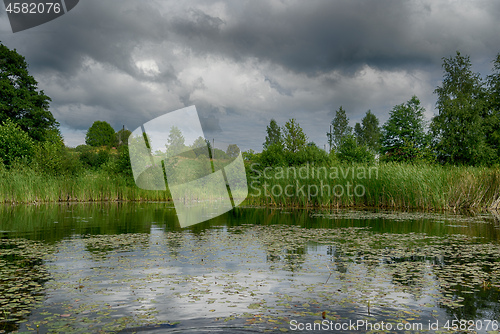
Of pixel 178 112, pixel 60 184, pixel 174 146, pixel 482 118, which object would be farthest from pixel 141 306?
pixel 482 118

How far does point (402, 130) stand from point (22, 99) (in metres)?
37.6

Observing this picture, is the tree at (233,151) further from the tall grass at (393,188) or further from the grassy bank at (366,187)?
the tall grass at (393,188)

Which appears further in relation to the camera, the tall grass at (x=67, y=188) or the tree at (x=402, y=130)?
the tree at (x=402, y=130)

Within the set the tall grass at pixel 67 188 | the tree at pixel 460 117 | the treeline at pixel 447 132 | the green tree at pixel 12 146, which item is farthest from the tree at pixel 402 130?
the green tree at pixel 12 146

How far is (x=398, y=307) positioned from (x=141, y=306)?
285cm

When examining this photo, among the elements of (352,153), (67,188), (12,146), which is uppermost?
(12,146)

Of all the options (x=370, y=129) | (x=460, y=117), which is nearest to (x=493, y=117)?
(x=460, y=117)

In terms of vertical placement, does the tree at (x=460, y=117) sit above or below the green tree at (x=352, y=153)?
above

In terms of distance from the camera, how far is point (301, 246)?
26.8ft

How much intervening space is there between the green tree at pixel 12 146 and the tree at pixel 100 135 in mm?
41607

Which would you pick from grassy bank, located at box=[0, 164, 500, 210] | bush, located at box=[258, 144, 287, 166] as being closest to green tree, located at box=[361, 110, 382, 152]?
bush, located at box=[258, 144, 287, 166]

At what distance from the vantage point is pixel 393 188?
18859 mm

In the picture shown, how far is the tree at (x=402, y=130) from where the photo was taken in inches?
1319

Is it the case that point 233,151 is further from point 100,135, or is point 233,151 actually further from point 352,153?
point 100,135
